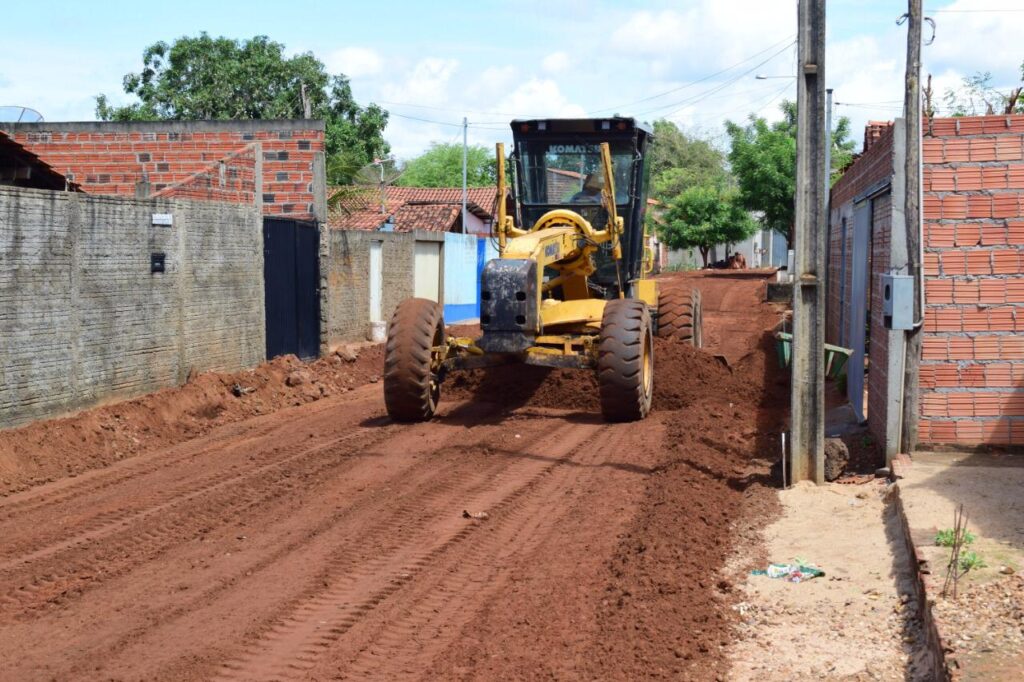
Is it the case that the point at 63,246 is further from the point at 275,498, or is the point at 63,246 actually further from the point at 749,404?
the point at 749,404

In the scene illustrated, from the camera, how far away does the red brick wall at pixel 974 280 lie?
31.1 feet

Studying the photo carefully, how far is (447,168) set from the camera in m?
91.5

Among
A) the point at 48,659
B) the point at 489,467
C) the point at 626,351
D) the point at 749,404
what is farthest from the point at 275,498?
the point at 749,404

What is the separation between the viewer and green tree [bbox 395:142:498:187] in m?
84.6

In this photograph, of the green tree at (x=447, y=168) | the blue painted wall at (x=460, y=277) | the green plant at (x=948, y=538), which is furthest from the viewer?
the green tree at (x=447, y=168)

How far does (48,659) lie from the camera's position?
559cm

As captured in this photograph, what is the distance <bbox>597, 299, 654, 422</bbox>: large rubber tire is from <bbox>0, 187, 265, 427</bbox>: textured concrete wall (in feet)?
17.8

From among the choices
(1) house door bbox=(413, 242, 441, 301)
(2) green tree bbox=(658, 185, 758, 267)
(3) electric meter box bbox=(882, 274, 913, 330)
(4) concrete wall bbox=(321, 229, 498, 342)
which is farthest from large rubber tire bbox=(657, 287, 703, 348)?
(2) green tree bbox=(658, 185, 758, 267)

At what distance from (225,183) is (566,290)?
570 centimetres

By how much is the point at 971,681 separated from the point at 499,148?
30.4 ft

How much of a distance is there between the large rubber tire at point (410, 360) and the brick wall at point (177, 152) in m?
6.49

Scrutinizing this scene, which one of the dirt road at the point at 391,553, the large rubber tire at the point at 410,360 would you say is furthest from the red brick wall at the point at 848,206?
the large rubber tire at the point at 410,360

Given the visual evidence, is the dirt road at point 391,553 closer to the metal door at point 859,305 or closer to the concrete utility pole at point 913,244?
the metal door at point 859,305

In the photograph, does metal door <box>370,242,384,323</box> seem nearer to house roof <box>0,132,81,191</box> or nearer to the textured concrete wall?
the textured concrete wall
